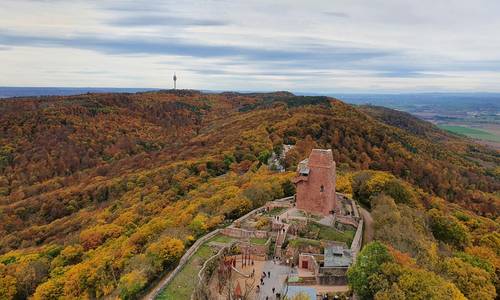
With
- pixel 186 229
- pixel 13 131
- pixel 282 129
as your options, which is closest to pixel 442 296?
pixel 186 229

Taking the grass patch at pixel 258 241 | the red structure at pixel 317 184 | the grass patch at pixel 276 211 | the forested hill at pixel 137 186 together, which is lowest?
the forested hill at pixel 137 186

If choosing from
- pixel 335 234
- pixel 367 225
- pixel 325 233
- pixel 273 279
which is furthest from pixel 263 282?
pixel 367 225

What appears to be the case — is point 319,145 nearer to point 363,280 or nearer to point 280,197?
point 280,197

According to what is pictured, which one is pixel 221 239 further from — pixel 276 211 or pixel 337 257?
pixel 337 257

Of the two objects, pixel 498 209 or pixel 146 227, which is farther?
pixel 498 209

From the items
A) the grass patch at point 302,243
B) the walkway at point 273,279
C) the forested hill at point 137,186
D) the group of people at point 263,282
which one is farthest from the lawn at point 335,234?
the forested hill at point 137,186

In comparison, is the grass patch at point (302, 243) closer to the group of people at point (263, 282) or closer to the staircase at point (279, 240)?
the staircase at point (279, 240)

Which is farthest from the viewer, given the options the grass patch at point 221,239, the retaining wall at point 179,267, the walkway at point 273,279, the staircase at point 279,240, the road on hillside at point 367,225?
the road on hillside at point 367,225
